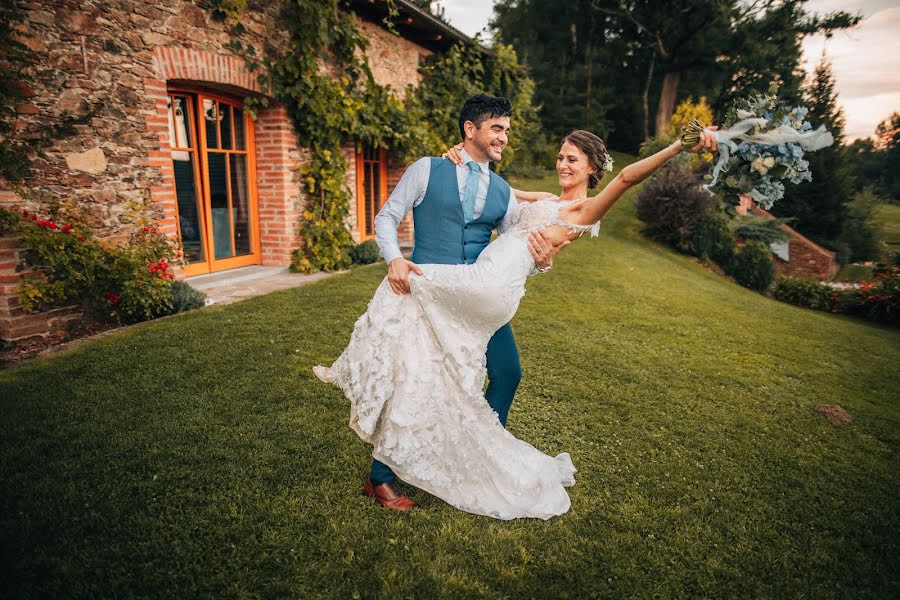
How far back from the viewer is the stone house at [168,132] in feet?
14.2

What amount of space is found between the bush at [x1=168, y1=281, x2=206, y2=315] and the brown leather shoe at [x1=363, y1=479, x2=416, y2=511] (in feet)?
12.8

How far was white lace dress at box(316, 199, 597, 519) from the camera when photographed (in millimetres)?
2281

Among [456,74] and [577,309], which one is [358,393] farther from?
[456,74]

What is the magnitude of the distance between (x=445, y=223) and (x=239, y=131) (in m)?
5.84

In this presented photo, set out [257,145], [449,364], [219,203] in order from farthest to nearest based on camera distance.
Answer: [257,145], [219,203], [449,364]

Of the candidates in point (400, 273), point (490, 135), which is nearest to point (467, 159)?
point (490, 135)

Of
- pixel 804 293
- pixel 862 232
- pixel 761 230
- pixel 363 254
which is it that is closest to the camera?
pixel 363 254

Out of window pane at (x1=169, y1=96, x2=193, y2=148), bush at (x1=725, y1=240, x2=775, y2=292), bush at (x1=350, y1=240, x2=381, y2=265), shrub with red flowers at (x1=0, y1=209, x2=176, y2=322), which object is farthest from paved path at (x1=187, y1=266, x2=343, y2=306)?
bush at (x1=725, y1=240, x2=775, y2=292)

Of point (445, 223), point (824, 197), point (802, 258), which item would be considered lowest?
point (802, 258)

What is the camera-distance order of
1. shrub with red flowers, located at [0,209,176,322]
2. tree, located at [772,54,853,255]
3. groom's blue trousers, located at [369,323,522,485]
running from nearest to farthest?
groom's blue trousers, located at [369,323,522,485] → shrub with red flowers, located at [0,209,176,322] → tree, located at [772,54,853,255]

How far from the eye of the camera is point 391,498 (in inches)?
97.8

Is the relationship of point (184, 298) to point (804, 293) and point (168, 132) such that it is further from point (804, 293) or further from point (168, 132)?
point (804, 293)

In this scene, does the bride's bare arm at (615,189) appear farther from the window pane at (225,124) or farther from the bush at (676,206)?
the bush at (676,206)

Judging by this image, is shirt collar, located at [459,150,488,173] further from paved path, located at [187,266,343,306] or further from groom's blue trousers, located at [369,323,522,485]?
paved path, located at [187,266,343,306]
